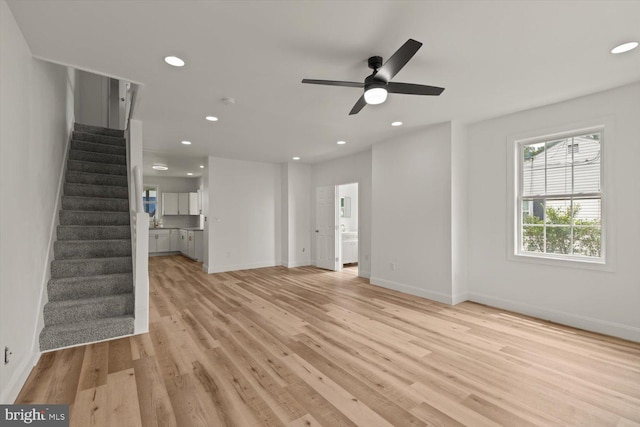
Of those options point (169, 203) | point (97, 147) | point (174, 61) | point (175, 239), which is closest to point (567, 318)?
point (174, 61)

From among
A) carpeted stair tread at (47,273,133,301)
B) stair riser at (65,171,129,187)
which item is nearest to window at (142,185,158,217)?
stair riser at (65,171,129,187)

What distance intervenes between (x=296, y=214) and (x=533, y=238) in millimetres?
4980

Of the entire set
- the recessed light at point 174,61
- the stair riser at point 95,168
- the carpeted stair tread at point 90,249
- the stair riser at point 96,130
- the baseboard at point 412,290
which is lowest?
the baseboard at point 412,290

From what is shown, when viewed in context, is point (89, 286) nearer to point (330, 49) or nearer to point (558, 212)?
point (330, 49)

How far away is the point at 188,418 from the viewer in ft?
6.05

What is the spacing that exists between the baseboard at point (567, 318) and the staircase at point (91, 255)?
464 cm

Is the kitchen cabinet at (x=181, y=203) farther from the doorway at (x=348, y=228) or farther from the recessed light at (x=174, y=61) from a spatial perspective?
the recessed light at (x=174, y=61)

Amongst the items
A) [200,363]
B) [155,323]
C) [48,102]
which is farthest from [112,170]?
[200,363]

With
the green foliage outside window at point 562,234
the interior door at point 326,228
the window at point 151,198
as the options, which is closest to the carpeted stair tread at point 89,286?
the interior door at point 326,228

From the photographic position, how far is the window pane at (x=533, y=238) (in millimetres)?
3752

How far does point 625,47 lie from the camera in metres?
2.34

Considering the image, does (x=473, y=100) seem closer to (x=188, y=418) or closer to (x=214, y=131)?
(x=214, y=131)

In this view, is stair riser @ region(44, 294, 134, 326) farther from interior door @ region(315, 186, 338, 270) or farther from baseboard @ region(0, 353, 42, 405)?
interior door @ region(315, 186, 338, 270)

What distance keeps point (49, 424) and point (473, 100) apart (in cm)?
470
